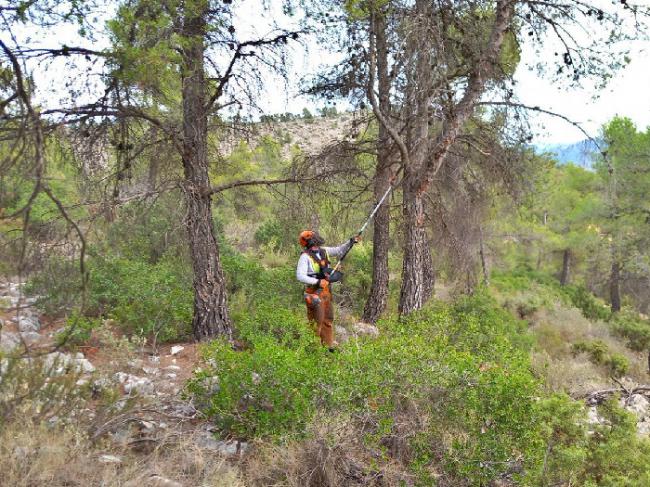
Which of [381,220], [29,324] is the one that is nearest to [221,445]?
[29,324]

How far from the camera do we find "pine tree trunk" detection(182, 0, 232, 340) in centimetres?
640

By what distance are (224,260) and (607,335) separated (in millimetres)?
9936

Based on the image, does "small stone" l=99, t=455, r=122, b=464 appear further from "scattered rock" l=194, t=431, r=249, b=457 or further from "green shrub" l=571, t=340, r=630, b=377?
"green shrub" l=571, t=340, r=630, b=377

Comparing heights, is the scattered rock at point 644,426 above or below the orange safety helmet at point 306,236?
below

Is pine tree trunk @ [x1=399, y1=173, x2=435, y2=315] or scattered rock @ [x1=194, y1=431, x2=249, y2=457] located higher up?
pine tree trunk @ [x1=399, y1=173, x2=435, y2=315]

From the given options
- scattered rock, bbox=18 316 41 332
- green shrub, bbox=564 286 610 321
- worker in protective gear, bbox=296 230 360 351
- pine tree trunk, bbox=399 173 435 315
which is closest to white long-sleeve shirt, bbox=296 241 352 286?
worker in protective gear, bbox=296 230 360 351

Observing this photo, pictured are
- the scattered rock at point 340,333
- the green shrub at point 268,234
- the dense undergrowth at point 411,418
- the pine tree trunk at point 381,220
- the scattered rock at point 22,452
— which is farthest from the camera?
the green shrub at point 268,234

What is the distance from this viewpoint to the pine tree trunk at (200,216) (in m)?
6.40

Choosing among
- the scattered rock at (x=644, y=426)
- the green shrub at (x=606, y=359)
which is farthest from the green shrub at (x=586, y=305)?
the scattered rock at (x=644, y=426)

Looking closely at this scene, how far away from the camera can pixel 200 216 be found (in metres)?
6.62

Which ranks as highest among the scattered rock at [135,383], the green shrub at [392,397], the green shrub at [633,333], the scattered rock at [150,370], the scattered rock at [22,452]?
the green shrub at [392,397]

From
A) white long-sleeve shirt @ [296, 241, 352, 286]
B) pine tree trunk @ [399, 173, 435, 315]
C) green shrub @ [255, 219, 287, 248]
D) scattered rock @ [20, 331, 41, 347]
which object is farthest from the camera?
green shrub @ [255, 219, 287, 248]

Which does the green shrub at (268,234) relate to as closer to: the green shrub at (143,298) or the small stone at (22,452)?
the green shrub at (143,298)

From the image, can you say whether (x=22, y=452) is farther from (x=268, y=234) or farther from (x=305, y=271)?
(x=268, y=234)
